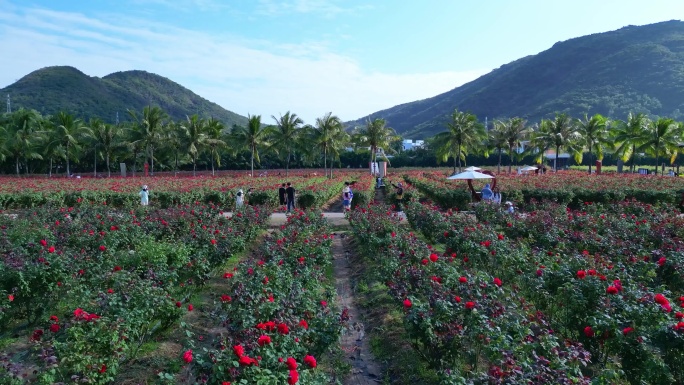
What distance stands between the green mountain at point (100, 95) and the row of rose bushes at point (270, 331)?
3515 inches

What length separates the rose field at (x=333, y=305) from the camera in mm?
4059

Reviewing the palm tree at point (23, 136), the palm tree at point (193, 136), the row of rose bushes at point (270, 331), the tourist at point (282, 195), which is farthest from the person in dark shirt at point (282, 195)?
the palm tree at point (23, 136)

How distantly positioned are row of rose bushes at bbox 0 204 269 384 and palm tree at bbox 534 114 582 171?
34.0 meters

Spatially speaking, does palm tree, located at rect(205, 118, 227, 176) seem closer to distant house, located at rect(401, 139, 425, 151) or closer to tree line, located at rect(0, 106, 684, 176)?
tree line, located at rect(0, 106, 684, 176)

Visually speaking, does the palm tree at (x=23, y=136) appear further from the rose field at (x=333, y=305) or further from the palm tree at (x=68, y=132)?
the rose field at (x=333, y=305)

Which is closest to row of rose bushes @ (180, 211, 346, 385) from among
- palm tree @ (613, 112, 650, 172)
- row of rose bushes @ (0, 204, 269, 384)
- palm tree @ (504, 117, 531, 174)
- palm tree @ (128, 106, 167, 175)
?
row of rose bushes @ (0, 204, 269, 384)

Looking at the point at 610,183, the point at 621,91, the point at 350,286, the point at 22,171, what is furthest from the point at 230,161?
the point at 621,91

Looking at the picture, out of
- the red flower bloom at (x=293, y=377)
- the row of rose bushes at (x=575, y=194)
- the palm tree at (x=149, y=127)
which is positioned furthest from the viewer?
the palm tree at (x=149, y=127)

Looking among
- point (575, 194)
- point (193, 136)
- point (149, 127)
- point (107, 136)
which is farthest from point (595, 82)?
point (575, 194)

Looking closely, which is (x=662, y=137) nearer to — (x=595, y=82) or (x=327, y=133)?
(x=327, y=133)

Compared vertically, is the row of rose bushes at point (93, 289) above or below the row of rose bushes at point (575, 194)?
below

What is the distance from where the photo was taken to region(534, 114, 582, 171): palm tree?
3888 cm

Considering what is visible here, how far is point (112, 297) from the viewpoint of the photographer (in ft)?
17.0

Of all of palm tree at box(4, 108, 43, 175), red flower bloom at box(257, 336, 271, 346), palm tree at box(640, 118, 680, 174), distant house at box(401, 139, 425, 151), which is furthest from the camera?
distant house at box(401, 139, 425, 151)
